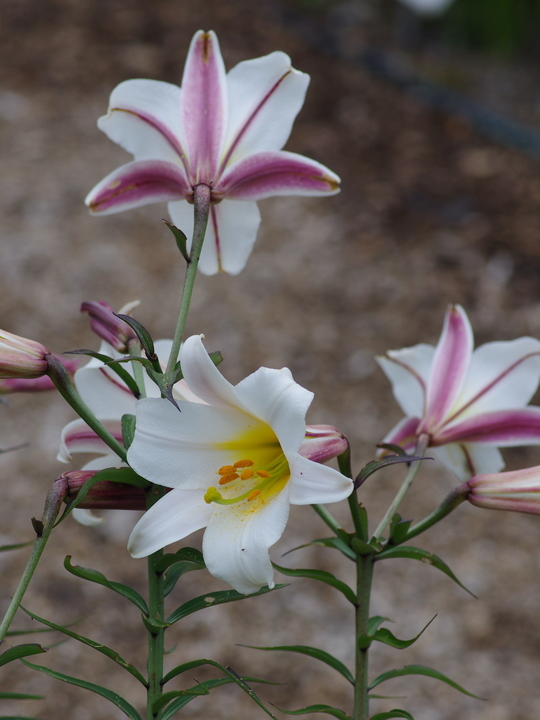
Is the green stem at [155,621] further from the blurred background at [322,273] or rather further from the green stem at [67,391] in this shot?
the blurred background at [322,273]

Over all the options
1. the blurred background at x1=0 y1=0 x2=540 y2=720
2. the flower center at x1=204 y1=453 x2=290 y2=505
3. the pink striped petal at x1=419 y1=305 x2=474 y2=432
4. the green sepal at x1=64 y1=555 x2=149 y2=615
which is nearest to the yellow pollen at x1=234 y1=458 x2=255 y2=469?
the flower center at x1=204 y1=453 x2=290 y2=505

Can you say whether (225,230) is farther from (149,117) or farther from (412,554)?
(412,554)

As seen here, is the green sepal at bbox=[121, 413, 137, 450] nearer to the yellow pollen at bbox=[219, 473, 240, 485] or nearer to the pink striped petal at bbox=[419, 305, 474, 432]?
the yellow pollen at bbox=[219, 473, 240, 485]

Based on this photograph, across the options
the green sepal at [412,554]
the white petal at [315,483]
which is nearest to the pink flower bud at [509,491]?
the green sepal at [412,554]

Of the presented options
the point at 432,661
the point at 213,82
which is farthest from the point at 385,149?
the point at 213,82

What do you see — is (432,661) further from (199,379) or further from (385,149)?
(385,149)

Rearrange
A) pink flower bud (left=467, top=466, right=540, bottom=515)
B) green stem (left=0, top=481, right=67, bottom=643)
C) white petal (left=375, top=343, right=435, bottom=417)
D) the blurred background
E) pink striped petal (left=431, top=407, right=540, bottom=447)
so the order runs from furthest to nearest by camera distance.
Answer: the blurred background
white petal (left=375, top=343, right=435, bottom=417)
pink striped petal (left=431, top=407, right=540, bottom=447)
pink flower bud (left=467, top=466, right=540, bottom=515)
green stem (left=0, top=481, right=67, bottom=643)
